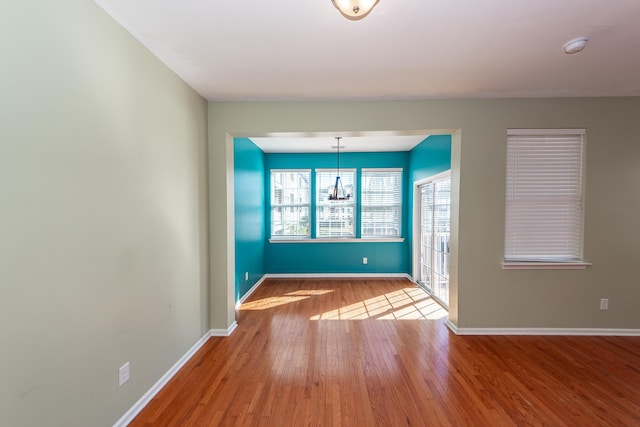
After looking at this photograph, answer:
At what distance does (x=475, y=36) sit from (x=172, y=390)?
3.47 meters

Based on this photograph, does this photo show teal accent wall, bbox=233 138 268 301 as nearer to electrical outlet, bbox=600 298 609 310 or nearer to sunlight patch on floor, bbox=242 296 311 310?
sunlight patch on floor, bbox=242 296 311 310

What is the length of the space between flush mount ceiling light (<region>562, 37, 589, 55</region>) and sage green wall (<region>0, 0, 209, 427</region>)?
3115 millimetres

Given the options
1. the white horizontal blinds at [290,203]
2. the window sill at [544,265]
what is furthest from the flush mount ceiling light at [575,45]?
the white horizontal blinds at [290,203]

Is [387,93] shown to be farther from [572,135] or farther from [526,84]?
[572,135]

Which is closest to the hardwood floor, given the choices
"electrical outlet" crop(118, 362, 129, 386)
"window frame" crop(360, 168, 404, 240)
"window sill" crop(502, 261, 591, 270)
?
"electrical outlet" crop(118, 362, 129, 386)

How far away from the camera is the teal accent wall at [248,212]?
13.2ft

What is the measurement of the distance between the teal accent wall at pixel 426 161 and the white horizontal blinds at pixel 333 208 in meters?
1.12

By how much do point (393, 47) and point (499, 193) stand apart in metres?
2.02

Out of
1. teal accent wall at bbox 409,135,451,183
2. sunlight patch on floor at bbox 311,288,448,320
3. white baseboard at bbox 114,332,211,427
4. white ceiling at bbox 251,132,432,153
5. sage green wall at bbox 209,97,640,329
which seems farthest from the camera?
white ceiling at bbox 251,132,432,153

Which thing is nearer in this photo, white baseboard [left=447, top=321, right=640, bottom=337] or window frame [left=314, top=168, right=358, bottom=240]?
white baseboard [left=447, top=321, right=640, bottom=337]

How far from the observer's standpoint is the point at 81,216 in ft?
4.81

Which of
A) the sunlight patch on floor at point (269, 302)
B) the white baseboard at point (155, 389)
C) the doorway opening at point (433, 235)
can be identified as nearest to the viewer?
the white baseboard at point (155, 389)

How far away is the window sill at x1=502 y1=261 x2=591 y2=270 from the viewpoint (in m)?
2.97

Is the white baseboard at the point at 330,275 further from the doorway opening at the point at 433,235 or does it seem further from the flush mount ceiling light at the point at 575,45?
the flush mount ceiling light at the point at 575,45
